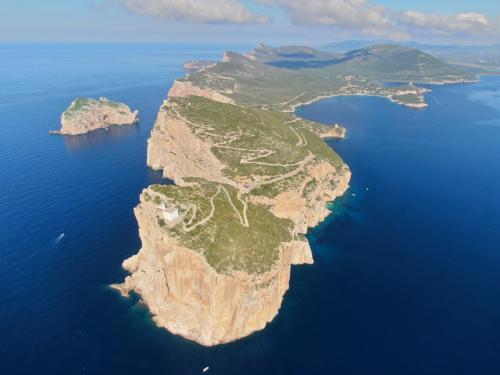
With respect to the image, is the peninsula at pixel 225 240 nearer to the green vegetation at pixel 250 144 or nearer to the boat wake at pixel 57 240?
the green vegetation at pixel 250 144

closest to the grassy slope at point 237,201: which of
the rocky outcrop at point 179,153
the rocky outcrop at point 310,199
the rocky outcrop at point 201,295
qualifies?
the rocky outcrop at point 201,295

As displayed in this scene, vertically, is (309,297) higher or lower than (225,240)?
lower

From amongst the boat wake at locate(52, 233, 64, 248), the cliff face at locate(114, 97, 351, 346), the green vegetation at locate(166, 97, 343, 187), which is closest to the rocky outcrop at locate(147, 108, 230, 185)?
the green vegetation at locate(166, 97, 343, 187)

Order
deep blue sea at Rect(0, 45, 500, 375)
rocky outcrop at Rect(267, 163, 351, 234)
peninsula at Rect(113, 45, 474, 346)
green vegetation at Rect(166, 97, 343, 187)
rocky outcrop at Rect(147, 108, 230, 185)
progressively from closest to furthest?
deep blue sea at Rect(0, 45, 500, 375) < peninsula at Rect(113, 45, 474, 346) < rocky outcrop at Rect(267, 163, 351, 234) < green vegetation at Rect(166, 97, 343, 187) < rocky outcrop at Rect(147, 108, 230, 185)

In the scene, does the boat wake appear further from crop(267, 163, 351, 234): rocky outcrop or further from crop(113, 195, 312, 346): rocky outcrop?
crop(267, 163, 351, 234): rocky outcrop

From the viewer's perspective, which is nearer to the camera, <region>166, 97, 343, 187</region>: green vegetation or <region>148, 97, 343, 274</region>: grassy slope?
<region>148, 97, 343, 274</region>: grassy slope

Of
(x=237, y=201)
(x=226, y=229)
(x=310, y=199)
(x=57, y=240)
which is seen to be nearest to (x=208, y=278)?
(x=226, y=229)

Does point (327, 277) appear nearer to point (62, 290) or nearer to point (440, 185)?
point (62, 290)

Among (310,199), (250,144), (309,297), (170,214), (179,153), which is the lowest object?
(309,297)

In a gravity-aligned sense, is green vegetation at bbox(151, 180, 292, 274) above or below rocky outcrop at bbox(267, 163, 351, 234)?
above

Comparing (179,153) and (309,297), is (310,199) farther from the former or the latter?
(179,153)

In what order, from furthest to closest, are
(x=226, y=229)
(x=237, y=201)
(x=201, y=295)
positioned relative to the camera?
(x=237, y=201), (x=226, y=229), (x=201, y=295)
